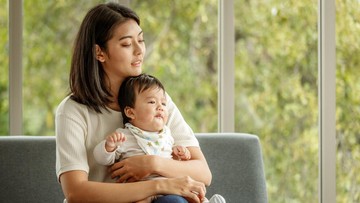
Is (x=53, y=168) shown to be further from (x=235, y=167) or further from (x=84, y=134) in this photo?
(x=235, y=167)

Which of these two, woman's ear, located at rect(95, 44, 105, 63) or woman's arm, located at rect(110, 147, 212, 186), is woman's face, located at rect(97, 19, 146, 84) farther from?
woman's arm, located at rect(110, 147, 212, 186)

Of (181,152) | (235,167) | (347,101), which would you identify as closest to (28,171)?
(181,152)

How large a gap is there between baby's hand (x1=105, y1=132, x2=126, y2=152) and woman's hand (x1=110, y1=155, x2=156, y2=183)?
0.27ft

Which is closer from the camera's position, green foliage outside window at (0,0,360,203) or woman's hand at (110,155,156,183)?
woman's hand at (110,155,156,183)

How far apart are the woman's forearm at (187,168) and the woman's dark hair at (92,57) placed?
0.30 meters

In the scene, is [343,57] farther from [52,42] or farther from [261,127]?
[52,42]

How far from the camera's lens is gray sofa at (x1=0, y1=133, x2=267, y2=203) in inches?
107

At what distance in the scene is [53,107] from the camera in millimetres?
3520

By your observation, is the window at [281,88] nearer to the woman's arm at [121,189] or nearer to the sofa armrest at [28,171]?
the sofa armrest at [28,171]

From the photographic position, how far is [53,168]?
2.76 m

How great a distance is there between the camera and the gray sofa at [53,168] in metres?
2.71

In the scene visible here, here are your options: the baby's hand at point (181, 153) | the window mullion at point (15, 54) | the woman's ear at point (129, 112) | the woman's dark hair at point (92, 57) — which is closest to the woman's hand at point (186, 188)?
the baby's hand at point (181, 153)

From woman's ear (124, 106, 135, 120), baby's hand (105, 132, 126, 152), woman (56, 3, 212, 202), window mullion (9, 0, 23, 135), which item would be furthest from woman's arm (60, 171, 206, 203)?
window mullion (9, 0, 23, 135)

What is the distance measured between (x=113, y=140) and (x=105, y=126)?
0.63 ft
